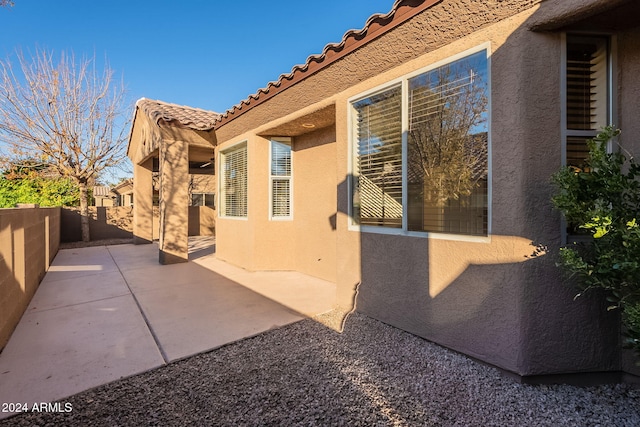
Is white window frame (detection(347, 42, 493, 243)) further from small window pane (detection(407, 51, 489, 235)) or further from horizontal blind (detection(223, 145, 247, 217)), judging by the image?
horizontal blind (detection(223, 145, 247, 217))

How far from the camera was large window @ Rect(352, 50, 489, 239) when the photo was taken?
11.5 feet

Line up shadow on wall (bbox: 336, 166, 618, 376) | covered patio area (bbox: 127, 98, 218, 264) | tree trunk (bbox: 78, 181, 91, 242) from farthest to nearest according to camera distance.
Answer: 1. tree trunk (bbox: 78, 181, 91, 242)
2. covered patio area (bbox: 127, 98, 218, 264)
3. shadow on wall (bbox: 336, 166, 618, 376)

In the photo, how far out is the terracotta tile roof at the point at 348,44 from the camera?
384 centimetres

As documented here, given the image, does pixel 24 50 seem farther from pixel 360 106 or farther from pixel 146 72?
pixel 360 106

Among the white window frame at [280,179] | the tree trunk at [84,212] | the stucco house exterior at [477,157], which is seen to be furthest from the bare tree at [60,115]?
the stucco house exterior at [477,157]

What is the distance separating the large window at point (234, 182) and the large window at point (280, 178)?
33.4 inches

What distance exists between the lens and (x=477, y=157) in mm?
3523

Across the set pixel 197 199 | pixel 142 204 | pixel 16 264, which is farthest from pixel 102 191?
pixel 16 264

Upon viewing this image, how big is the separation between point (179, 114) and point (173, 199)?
2525mm

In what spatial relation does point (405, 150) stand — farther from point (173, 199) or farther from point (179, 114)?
point (179, 114)

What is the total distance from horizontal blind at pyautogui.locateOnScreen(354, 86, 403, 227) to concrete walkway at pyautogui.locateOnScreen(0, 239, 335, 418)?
1908 mm

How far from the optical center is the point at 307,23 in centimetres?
1360

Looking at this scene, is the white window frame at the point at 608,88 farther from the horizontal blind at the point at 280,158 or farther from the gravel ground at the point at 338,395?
the horizontal blind at the point at 280,158

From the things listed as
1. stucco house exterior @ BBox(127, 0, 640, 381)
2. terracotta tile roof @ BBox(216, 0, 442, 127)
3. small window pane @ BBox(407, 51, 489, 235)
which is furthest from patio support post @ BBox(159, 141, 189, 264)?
small window pane @ BBox(407, 51, 489, 235)
